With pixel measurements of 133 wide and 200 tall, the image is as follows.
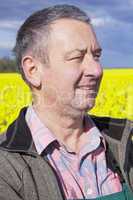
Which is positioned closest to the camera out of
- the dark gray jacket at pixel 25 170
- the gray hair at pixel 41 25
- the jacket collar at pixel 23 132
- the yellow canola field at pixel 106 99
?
the dark gray jacket at pixel 25 170

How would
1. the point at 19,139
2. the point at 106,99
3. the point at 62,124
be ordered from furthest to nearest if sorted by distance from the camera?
the point at 106,99, the point at 62,124, the point at 19,139

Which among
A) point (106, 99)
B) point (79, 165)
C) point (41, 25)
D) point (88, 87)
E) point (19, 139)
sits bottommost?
point (106, 99)

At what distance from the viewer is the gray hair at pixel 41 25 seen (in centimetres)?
238

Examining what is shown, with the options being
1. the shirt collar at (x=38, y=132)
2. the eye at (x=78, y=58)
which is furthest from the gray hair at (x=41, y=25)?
the shirt collar at (x=38, y=132)

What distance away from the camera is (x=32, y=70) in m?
2.41

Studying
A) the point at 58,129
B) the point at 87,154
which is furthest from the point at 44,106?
the point at 87,154

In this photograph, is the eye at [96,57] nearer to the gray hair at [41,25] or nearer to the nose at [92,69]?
the nose at [92,69]

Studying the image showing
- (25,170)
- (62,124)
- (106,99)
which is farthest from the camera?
(106,99)

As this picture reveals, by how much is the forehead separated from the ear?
0.35ft

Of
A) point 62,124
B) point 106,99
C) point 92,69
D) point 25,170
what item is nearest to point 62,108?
point 62,124

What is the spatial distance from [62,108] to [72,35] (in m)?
0.29

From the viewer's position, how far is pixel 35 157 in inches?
88.0

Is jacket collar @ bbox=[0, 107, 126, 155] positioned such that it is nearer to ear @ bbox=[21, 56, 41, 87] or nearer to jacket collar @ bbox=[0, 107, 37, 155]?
jacket collar @ bbox=[0, 107, 37, 155]

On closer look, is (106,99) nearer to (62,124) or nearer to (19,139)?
(62,124)
